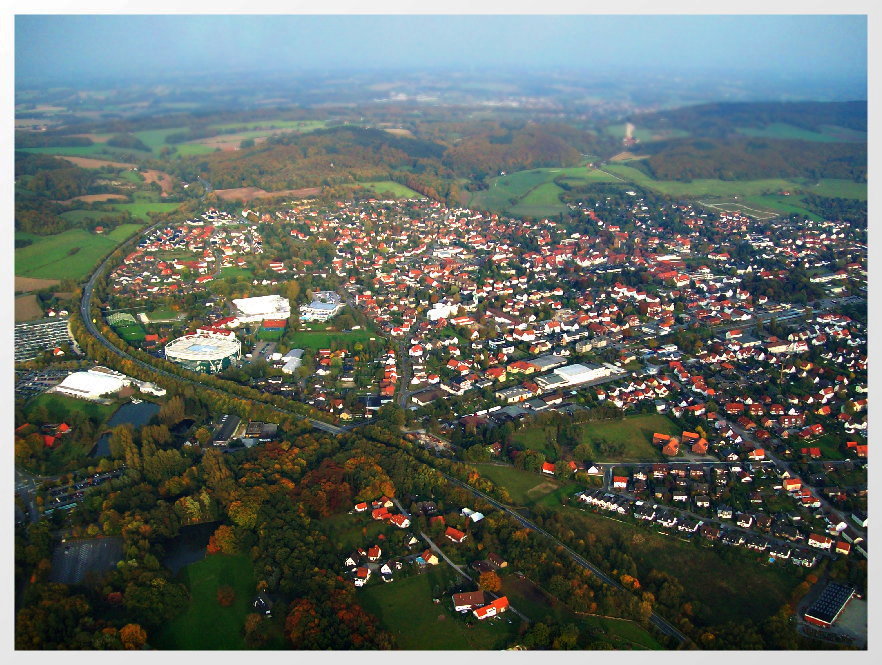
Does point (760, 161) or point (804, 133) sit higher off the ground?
point (804, 133)

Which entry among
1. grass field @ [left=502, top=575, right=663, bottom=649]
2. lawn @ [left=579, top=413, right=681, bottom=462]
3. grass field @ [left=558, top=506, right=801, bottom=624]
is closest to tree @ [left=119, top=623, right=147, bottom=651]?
grass field @ [left=502, top=575, right=663, bottom=649]

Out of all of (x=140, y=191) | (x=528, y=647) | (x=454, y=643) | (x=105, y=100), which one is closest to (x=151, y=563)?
(x=454, y=643)

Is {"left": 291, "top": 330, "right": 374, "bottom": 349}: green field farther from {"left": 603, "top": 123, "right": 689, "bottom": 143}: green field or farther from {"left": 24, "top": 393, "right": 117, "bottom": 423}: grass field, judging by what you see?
{"left": 603, "top": 123, "right": 689, "bottom": 143}: green field

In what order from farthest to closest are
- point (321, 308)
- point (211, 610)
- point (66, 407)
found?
point (321, 308) < point (66, 407) < point (211, 610)

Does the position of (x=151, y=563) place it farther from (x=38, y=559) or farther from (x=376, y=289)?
(x=376, y=289)

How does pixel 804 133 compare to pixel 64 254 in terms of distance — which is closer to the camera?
pixel 64 254

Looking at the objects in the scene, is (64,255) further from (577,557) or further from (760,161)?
(760,161)

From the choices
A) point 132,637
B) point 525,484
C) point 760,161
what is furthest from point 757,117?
point 132,637
